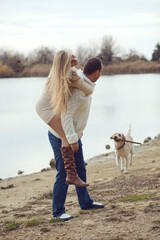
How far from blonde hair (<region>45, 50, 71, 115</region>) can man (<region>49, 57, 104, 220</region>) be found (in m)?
0.09

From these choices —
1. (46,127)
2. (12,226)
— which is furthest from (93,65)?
(46,127)

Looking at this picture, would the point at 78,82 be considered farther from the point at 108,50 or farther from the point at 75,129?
the point at 108,50

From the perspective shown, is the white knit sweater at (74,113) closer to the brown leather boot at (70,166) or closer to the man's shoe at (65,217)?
the brown leather boot at (70,166)

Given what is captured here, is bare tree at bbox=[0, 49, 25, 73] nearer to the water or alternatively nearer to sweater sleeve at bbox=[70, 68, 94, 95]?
the water

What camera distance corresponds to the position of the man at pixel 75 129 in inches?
189

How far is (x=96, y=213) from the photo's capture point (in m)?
5.27

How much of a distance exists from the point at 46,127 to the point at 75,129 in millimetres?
15967

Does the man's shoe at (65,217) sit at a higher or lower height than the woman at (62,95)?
lower

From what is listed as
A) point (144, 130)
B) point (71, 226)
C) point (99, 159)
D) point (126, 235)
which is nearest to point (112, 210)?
point (71, 226)

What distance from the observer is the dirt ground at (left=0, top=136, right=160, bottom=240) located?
14.7 feet

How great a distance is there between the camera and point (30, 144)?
661 inches

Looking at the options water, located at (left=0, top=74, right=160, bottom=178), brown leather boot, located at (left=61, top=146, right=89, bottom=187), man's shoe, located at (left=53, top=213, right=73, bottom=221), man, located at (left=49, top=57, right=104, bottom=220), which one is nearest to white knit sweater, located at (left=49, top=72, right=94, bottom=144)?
man, located at (left=49, top=57, right=104, bottom=220)

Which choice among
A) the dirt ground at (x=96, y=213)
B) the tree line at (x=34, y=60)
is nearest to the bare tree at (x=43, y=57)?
the tree line at (x=34, y=60)

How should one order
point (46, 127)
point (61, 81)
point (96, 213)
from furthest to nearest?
point (46, 127)
point (96, 213)
point (61, 81)
